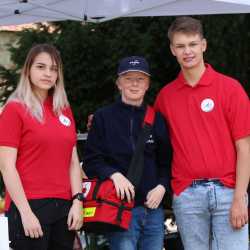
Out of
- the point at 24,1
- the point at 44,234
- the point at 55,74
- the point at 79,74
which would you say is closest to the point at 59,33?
the point at 79,74

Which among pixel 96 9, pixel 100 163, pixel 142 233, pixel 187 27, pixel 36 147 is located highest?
pixel 96 9

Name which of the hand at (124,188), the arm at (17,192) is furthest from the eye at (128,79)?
the arm at (17,192)

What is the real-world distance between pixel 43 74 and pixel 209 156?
1.09 metres

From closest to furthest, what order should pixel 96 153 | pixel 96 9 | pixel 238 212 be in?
1. pixel 238 212
2. pixel 96 153
3. pixel 96 9

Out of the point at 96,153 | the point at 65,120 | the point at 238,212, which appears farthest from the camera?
the point at 96,153

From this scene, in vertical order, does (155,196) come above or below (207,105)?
below

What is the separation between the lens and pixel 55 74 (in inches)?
153

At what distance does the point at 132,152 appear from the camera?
3.86 metres

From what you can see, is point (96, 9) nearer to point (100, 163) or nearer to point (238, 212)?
point (100, 163)

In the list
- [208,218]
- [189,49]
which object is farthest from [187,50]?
[208,218]

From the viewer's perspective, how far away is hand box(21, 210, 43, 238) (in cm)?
358

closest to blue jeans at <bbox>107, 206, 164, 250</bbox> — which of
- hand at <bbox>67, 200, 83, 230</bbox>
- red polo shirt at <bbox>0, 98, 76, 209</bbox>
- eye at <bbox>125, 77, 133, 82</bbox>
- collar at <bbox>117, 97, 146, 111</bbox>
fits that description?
hand at <bbox>67, 200, 83, 230</bbox>

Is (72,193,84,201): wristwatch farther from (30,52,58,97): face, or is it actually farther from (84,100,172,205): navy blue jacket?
(30,52,58,97): face

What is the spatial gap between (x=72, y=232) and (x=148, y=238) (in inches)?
18.9
